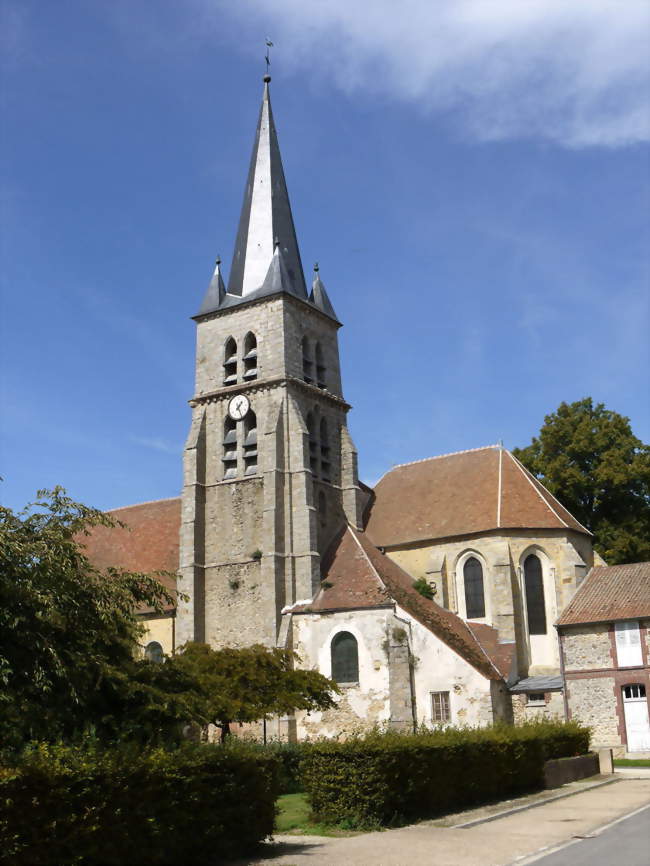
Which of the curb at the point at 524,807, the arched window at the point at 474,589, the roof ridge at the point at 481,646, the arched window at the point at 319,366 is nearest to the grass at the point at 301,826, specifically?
the curb at the point at 524,807

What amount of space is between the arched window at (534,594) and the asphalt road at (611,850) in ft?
62.4

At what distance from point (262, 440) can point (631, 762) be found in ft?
55.1

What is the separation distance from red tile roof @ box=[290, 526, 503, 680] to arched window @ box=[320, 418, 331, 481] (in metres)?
3.23

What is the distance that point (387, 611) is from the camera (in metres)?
30.0

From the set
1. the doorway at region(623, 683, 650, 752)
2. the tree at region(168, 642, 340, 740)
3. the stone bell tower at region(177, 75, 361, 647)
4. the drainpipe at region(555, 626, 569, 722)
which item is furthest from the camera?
the stone bell tower at region(177, 75, 361, 647)

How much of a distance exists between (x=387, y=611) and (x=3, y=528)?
19.8 meters

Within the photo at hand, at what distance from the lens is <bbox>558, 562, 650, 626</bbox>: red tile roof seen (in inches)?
1164

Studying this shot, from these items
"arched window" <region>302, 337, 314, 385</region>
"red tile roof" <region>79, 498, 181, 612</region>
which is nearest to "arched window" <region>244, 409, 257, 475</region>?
"arched window" <region>302, 337, 314, 385</region>

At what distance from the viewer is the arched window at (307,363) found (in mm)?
37312

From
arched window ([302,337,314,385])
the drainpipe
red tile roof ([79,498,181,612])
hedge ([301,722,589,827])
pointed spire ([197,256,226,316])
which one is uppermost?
pointed spire ([197,256,226,316])

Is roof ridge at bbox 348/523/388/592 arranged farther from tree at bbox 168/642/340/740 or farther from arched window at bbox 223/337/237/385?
arched window at bbox 223/337/237/385

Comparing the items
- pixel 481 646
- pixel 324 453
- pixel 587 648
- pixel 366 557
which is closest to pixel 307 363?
pixel 324 453

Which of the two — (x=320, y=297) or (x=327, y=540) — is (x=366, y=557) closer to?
(x=327, y=540)

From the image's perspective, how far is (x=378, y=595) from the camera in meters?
30.5
